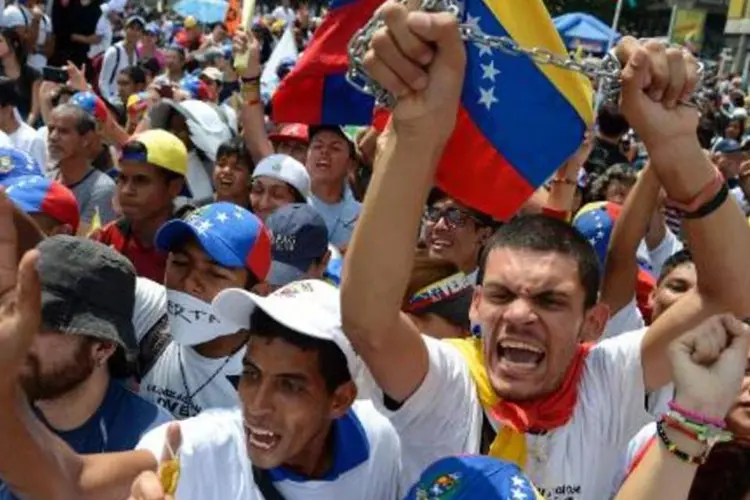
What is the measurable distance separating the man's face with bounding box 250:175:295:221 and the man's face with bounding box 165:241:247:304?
158cm

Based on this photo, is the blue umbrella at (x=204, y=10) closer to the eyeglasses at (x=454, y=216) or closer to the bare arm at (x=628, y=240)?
the eyeglasses at (x=454, y=216)

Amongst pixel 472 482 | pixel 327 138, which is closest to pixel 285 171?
pixel 327 138

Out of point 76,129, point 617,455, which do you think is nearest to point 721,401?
point 617,455

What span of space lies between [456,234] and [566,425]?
191 centimetres

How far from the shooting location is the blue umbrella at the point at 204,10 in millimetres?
19000

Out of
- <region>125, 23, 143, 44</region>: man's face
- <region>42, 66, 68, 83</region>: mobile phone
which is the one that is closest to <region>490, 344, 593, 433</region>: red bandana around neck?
<region>42, 66, 68, 83</region>: mobile phone

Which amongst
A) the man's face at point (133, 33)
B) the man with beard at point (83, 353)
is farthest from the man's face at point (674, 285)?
the man's face at point (133, 33)

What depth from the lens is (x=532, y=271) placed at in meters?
2.23

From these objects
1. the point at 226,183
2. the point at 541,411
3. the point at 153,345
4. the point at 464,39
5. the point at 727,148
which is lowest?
the point at 727,148

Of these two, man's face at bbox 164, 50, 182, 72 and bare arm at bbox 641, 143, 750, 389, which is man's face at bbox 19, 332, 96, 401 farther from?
man's face at bbox 164, 50, 182, 72

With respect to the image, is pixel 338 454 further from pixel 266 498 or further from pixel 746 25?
pixel 746 25

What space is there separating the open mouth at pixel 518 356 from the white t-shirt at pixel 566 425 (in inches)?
3.5

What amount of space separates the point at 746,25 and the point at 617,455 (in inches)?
1301

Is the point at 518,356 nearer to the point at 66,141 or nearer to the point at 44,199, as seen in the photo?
the point at 44,199
